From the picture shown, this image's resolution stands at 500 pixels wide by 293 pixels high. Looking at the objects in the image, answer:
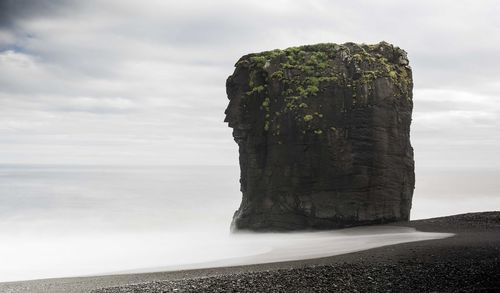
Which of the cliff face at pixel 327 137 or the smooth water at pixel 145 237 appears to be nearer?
the smooth water at pixel 145 237

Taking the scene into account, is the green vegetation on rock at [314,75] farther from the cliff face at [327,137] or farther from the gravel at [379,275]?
the gravel at [379,275]

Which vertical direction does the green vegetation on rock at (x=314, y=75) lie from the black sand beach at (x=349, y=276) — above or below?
above

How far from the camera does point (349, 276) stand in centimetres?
1744

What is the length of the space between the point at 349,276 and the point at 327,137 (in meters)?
14.8

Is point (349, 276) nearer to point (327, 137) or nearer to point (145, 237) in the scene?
point (327, 137)

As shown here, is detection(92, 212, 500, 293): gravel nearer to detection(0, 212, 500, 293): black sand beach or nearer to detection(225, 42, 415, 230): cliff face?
detection(0, 212, 500, 293): black sand beach

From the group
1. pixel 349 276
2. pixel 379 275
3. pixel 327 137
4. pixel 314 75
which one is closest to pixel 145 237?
pixel 327 137

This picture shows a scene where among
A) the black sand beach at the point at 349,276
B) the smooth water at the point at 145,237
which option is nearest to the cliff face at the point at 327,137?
the smooth water at the point at 145,237

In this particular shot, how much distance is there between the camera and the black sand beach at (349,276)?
16.2 m

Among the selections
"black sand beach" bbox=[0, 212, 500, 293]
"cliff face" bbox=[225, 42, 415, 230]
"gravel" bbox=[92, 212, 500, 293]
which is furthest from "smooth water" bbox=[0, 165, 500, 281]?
"gravel" bbox=[92, 212, 500, 293]

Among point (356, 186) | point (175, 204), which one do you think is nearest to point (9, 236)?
point (175, 204)

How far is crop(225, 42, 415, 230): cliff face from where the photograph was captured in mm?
31109

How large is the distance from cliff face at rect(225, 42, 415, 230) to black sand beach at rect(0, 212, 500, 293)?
7996mm

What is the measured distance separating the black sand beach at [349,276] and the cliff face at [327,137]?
800 centimetres
